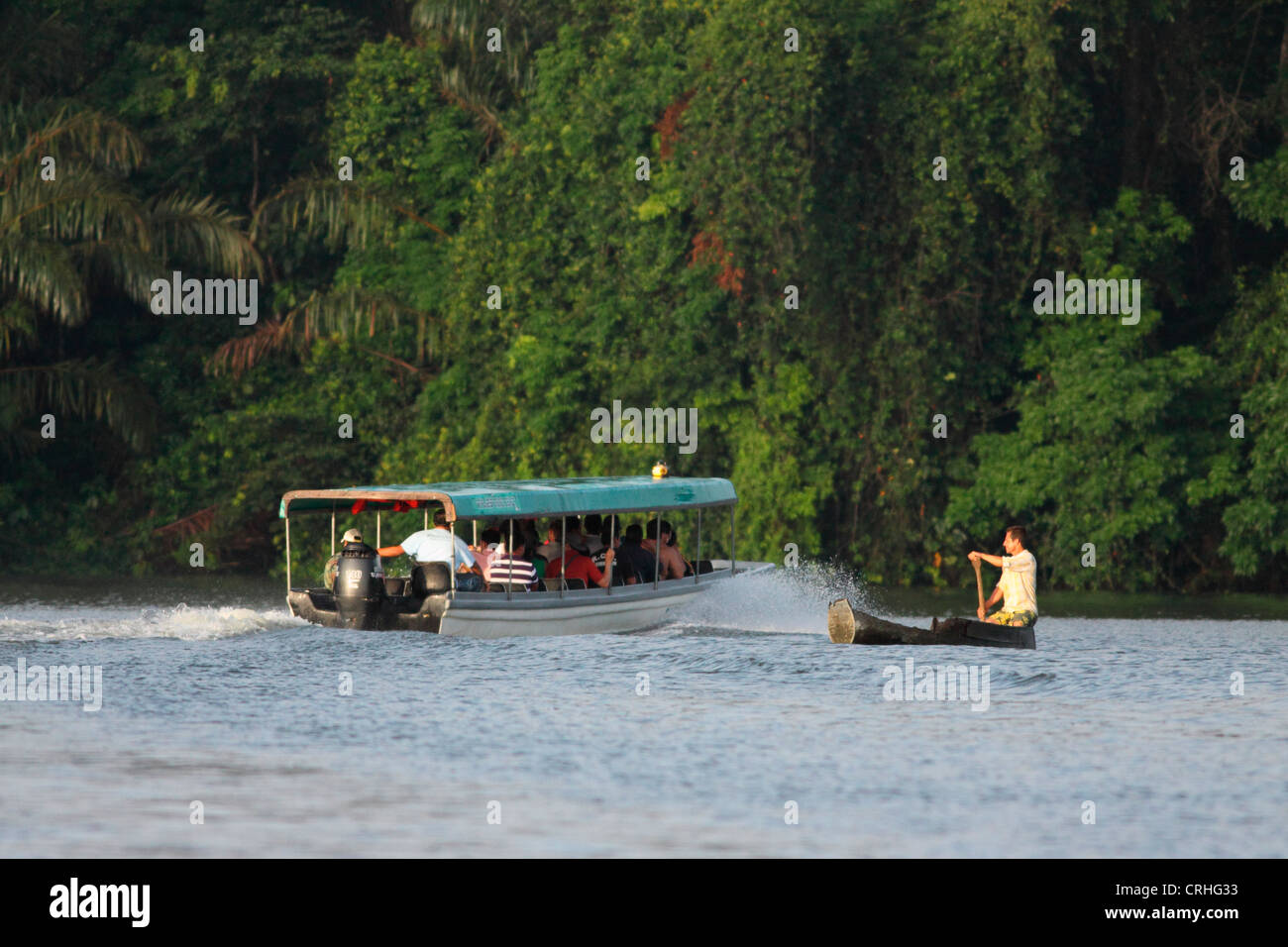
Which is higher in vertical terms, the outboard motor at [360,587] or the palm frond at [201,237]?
the palm frond at [201,237]

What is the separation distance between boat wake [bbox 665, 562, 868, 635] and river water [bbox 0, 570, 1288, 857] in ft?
0.67

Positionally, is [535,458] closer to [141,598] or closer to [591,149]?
[591,149]

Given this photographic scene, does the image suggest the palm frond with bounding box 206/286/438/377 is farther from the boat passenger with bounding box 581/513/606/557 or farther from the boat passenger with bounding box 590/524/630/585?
the boat passenger with bounding box 581/513/606/557

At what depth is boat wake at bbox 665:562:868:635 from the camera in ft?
78.3

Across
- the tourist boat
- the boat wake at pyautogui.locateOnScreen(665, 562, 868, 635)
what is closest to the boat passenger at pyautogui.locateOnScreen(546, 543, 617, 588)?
the tourist boat

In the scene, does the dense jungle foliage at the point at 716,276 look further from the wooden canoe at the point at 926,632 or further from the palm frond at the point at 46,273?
the wooden canoe at the point at 926,632

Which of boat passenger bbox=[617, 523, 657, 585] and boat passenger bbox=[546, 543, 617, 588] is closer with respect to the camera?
boat passenger bbox=[546, 543, 617, 588]

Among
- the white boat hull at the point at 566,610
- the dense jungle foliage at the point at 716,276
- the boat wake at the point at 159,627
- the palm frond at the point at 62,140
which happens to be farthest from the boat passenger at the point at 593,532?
the palm frond at the point at 62,140

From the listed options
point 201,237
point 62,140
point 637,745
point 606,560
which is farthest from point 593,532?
point 62,140

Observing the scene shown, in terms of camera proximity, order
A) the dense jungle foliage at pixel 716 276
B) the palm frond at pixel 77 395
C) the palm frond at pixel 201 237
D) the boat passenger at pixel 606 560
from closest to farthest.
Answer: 1. the boat passenger at pixel 606 560
2. the dense jungle foliage at pixel 716 276
3. the palm frond at pixel 77 395
4. the palm frond at pixel 201 237

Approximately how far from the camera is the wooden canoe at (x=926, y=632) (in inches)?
787

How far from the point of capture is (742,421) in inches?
1393

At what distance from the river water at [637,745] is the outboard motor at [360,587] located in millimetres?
354

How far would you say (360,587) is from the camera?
20.8 meters
